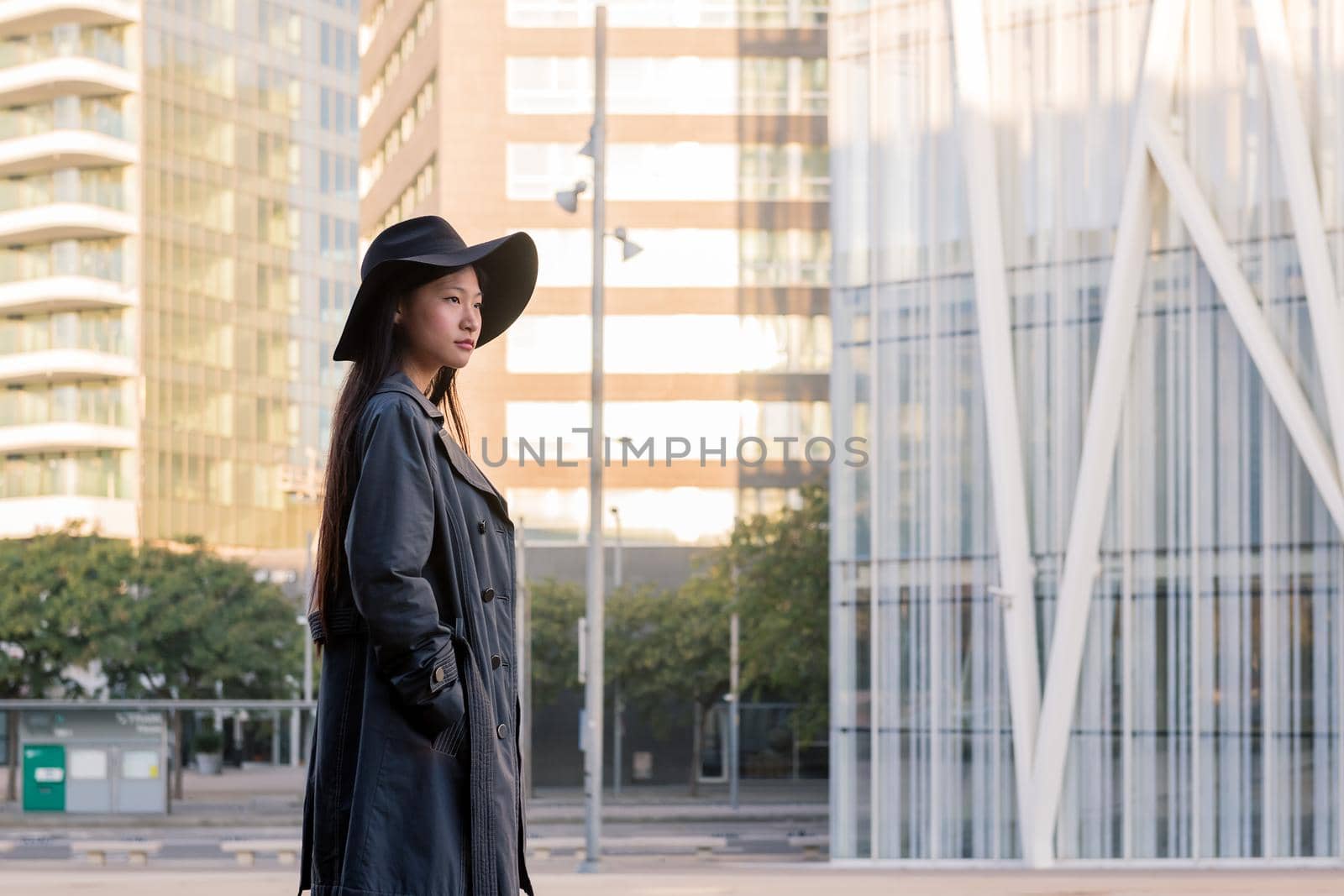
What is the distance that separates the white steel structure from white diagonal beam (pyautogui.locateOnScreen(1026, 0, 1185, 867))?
0.03m

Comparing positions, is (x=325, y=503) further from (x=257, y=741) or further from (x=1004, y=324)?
(x=257, y=741)

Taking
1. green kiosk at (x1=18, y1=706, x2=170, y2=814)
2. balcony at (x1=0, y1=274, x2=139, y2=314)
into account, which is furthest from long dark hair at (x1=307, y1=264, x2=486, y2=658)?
balcony at (x1=0, y1=274, x2=139, y2=314)

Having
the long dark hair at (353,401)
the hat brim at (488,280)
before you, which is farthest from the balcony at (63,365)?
the long dark hair at (353,401)

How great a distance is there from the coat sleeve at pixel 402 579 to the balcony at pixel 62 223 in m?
79.2

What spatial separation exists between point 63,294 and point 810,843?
2211 inches

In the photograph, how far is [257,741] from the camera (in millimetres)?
67938

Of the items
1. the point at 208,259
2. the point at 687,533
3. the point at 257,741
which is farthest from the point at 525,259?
the point at 208,259

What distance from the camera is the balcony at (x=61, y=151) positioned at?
257ft

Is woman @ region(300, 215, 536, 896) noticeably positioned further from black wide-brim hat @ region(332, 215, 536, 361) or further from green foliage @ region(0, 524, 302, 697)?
green foliage @ region(0, 524, 302, 697)

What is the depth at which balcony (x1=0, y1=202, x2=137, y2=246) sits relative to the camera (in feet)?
256

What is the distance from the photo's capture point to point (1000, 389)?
65.5ft

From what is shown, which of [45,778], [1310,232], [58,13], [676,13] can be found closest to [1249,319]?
[1310,232]

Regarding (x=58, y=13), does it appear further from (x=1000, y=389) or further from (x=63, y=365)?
(x=1000, y=389)

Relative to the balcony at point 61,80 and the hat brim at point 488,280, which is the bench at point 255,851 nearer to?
the hat brim at point 488,280
